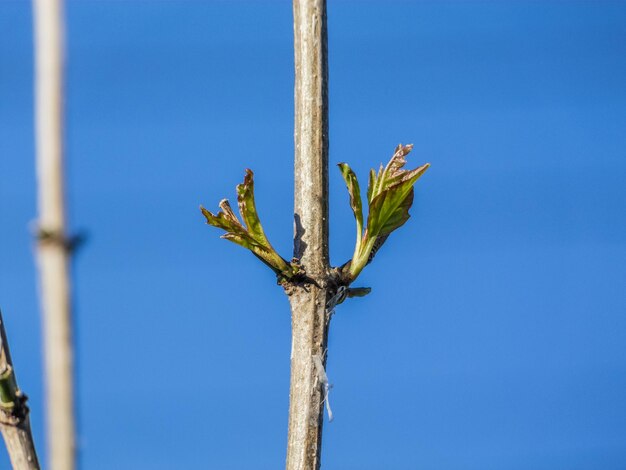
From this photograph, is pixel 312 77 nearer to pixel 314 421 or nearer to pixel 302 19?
pixel 302 19

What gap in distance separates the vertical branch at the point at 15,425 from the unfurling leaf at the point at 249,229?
1.42ft

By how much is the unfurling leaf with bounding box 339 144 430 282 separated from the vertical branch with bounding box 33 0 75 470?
2.93 ft

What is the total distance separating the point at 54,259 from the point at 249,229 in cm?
86

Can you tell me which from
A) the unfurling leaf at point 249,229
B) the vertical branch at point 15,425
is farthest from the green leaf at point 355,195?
the vertical branch at point 15,425

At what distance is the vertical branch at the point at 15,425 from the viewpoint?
1.02m

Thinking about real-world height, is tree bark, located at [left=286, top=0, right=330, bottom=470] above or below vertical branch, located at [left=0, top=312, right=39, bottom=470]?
above

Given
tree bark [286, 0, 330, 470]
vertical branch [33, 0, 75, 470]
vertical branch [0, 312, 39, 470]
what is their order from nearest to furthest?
1. vertical branch [33, 0, 75, 470]
2. vertical branch [0, 312, 39, 470]
3. tree bark [286, 0, 330, 470]

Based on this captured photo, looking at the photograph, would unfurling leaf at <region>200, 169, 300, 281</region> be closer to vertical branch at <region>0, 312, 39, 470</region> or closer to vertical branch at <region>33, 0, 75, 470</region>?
vertical branch at <region>0, 312, 39, 470</region>

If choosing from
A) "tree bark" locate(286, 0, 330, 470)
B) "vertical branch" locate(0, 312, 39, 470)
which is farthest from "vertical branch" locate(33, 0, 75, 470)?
"tree bark" locate(286, 0, 330, 470)

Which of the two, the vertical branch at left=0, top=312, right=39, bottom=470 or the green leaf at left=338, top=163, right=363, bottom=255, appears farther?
the green leaf at left=338, top=163, right=363, bottom=255

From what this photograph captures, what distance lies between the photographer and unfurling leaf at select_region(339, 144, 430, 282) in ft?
4.44

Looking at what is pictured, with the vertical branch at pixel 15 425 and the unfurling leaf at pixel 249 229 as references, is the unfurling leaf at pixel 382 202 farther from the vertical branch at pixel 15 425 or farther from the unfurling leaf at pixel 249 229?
the vertical branch at pixel 15 425

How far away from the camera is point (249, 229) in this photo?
1334mm

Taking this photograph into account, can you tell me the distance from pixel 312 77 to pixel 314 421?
0.54m
